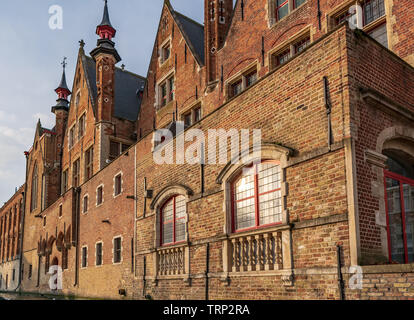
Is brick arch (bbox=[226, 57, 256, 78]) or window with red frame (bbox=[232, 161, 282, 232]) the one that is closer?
window with red frame (bbox=[232, 161, 282, 232])

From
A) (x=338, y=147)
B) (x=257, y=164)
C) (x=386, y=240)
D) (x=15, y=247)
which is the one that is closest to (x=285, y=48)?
(x=257, y=164)

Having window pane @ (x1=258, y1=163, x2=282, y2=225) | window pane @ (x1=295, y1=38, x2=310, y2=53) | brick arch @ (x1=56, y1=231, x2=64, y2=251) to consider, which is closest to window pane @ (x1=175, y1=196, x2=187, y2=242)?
window pane @ (x1=258, y1=163, x2=282, y2=225)

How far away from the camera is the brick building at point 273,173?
825 cm

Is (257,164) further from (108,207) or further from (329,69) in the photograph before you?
(108,207)

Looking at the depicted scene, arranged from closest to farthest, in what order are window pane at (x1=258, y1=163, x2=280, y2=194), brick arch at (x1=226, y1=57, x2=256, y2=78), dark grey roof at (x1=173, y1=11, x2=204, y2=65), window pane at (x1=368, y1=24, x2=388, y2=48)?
window pane at (x1=258, y1=163, x2=280, y2=194)
window pane at (x1=368, y1=24, x2=388, y2=48)
brick arch at (x1=226, y1=57, x2=256, y2=78)
dark grey roof at (x1=173, y1=11, x2=204, y2=65)

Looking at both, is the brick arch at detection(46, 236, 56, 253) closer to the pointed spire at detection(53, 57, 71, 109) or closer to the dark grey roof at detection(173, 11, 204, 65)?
the pointed spire at detection(53, 57, 71, 109)

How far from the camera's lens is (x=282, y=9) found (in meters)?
15.8

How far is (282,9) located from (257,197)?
843 centimetres

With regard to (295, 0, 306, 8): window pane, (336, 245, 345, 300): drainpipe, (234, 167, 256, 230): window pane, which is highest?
(295, 0, 306, 8): window pane

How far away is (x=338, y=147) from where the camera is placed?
8336 mm

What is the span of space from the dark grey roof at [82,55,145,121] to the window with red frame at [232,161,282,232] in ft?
57.1

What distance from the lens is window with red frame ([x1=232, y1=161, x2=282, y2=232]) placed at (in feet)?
32.4

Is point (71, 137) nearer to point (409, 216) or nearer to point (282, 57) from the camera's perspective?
point (282, 57)

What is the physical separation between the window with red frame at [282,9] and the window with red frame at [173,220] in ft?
24.8
